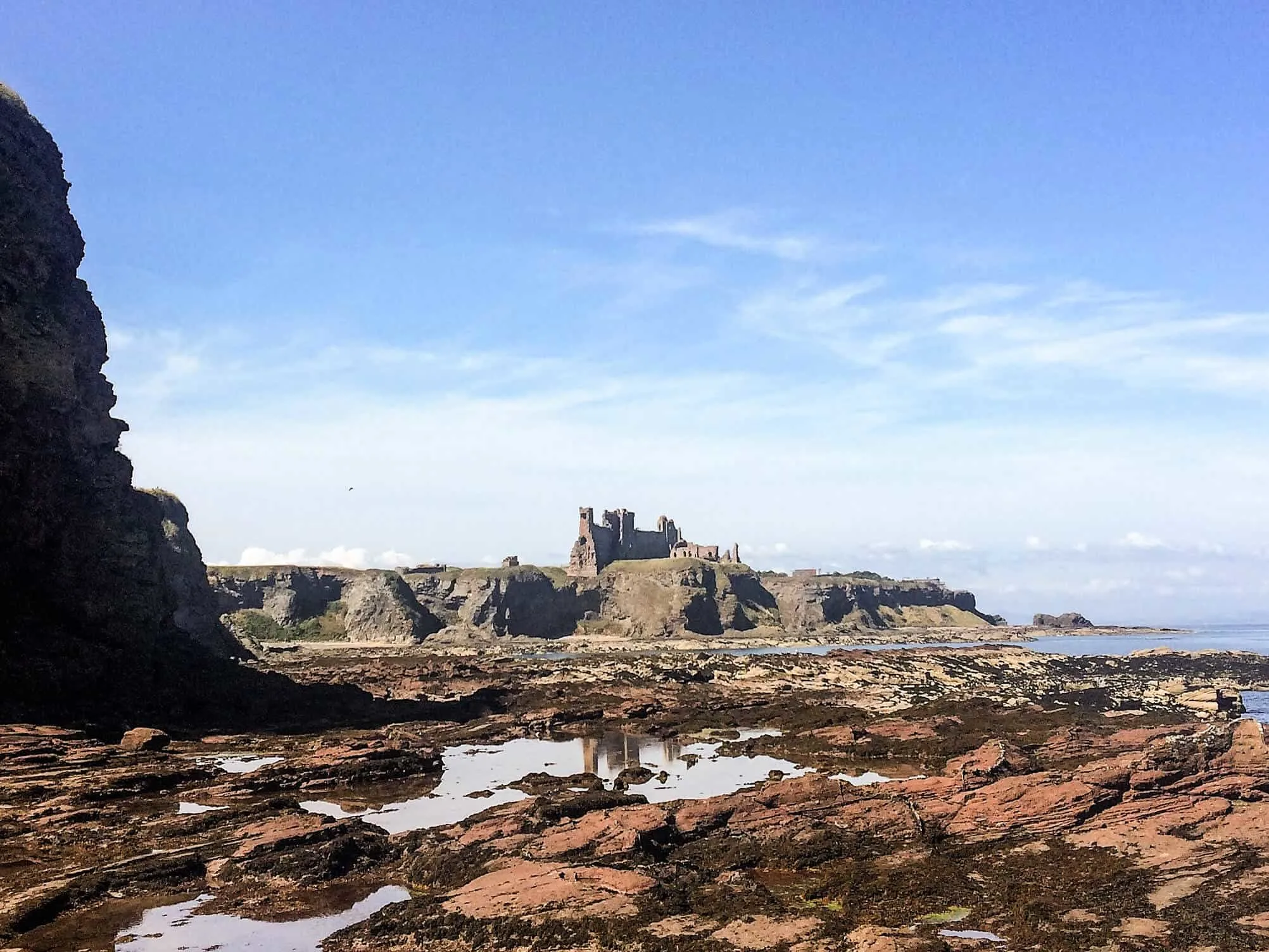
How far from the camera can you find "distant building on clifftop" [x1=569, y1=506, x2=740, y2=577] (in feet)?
575

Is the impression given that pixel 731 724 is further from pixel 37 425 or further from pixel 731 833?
pixel 37 425

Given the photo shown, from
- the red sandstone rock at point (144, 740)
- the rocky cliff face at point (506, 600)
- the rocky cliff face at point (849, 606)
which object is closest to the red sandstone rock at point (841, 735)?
the red sandstone rock at point (144, 740)

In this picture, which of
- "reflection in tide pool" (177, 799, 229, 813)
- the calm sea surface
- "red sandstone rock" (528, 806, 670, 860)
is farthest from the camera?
the calm sea surface

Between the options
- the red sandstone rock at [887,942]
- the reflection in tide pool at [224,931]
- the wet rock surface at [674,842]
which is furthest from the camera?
the wet rock surface at [674,842]

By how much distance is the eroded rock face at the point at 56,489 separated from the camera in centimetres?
3616

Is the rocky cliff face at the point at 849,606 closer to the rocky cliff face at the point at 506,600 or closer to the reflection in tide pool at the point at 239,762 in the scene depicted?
the rocky cliff face at the point at 506,600

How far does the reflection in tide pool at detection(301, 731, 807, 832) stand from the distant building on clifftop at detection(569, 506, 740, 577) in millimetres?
133953

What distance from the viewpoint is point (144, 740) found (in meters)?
30.5

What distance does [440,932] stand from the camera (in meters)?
13.8

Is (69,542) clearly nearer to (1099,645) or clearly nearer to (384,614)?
(384,614)

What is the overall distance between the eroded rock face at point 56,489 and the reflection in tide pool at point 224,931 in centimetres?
2178

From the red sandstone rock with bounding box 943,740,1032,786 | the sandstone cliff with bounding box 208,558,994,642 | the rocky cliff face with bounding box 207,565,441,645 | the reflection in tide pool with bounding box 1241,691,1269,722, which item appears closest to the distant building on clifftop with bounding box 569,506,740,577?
the sandstone cliff with bounding box 208,558,994,642

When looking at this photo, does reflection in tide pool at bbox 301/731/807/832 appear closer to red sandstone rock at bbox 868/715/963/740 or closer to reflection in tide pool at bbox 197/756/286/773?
red sandstone rock at bbox 868/715/963/740

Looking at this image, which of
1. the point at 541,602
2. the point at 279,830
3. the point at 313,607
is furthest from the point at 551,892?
the point at 541,602
